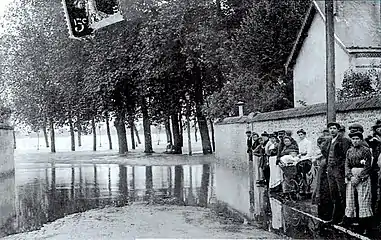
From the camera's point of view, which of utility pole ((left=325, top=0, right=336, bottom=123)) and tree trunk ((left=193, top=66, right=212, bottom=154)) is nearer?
utility pole ((left=325, top=0, right=336, bottom=123))

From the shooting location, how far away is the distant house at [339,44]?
4.15 metres

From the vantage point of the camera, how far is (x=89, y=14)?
13.9ft

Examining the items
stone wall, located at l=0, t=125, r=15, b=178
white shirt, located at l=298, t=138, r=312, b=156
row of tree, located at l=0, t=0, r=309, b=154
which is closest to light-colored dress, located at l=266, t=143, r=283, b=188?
white shirt, located at l=298, t=138, r=312, b=156

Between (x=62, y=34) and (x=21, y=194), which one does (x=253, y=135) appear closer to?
(x=21, y=194)

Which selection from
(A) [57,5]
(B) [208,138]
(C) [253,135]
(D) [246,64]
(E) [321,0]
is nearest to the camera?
(E) [321,0]

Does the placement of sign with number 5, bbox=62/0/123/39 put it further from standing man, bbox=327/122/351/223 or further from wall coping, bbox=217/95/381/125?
wall coping, bbox=217/95/381/125

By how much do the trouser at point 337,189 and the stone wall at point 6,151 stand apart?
24.5 ft

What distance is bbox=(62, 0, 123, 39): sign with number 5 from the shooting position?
4.17 m

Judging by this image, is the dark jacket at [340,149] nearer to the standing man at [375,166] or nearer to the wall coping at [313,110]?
the standing man at [375,166]

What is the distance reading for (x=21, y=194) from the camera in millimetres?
7559

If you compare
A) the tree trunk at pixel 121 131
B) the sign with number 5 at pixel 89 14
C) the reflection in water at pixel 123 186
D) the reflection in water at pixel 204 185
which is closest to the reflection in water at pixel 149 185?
the reflection in water at pixel 123 186

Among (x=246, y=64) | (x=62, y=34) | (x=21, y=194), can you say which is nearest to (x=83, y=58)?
(x=62, y=34)

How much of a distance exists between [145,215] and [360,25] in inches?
95.8

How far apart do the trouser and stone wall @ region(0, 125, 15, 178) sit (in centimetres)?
746
